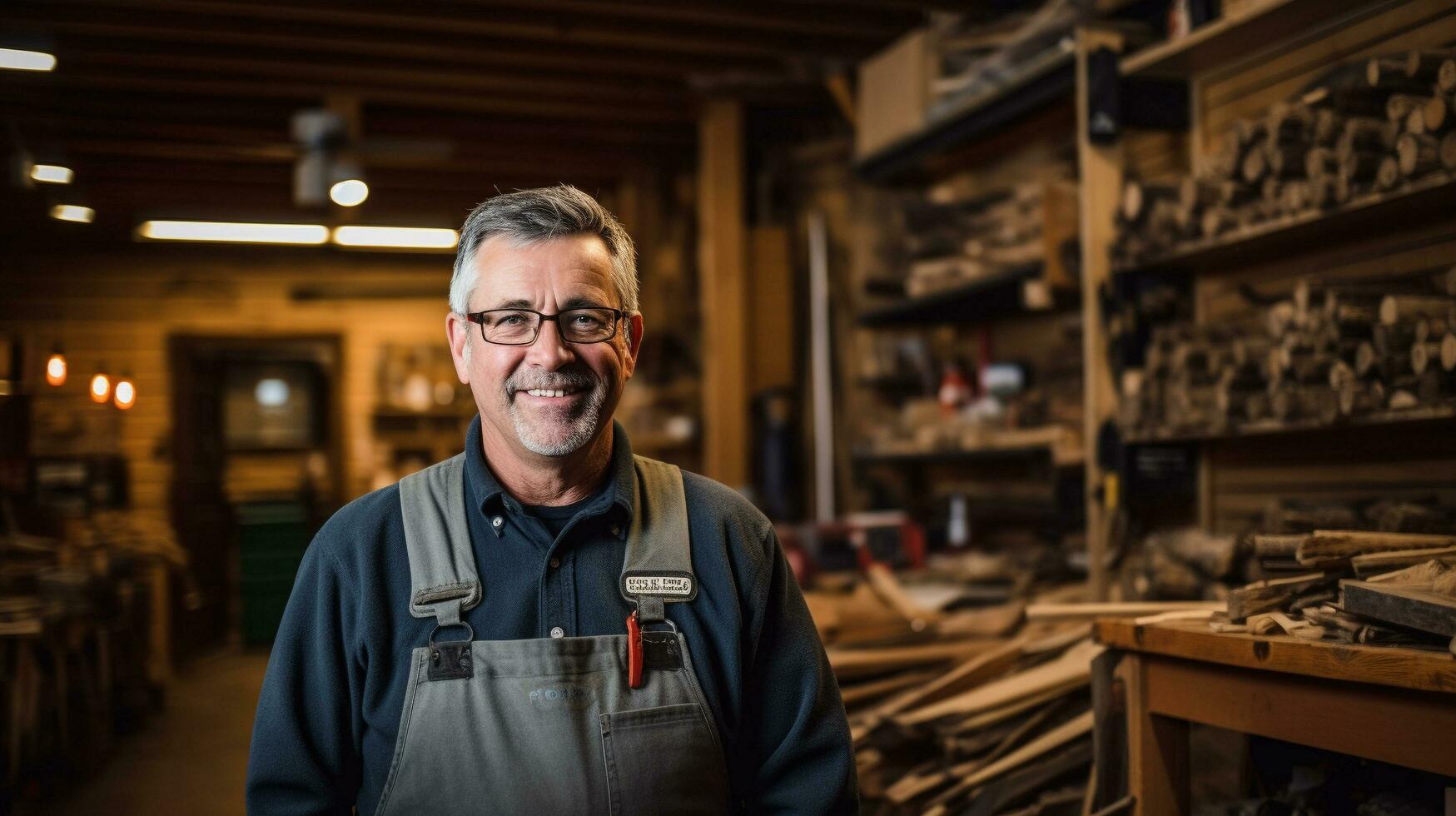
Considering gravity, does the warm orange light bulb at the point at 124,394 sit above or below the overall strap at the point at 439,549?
above

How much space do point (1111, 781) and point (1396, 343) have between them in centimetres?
130

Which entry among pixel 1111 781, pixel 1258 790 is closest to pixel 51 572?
pixel 1111 781

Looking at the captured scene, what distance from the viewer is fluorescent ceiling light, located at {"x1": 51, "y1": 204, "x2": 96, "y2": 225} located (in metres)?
4.23

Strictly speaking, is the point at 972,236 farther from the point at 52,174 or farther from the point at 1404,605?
the point at 52,174

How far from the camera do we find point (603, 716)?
1.79 m

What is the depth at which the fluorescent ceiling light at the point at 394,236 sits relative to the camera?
9336mm

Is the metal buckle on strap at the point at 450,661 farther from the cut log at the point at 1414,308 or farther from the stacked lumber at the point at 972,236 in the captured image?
the stacked lumber at the point at 972,236

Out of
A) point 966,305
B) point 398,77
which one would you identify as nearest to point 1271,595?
point 966,305

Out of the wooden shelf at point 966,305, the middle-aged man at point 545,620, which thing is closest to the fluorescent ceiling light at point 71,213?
the middle-aged man at point 545,620

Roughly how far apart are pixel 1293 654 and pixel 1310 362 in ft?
4.37

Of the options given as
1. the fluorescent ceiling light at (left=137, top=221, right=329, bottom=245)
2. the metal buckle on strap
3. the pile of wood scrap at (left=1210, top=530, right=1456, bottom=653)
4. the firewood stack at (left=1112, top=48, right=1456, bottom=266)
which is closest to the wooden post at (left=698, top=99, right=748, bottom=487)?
the firewood stack at (left=1112, top=48, right=1456, bottom=266)

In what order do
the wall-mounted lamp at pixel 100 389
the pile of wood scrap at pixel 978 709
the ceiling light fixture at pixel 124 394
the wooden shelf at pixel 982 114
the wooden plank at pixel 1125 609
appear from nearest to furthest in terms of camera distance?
the wooden plank at pixel 1125 609
the pile of wood scrap at pixel 978 709
the wall-mounted lamp at pixel 100 389
the ceiling light fixture at pixel 124 394
the wooden shelf at pixel 982 114

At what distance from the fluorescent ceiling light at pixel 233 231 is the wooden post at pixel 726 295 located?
13.5 ft

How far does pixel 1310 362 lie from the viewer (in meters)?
3.16
